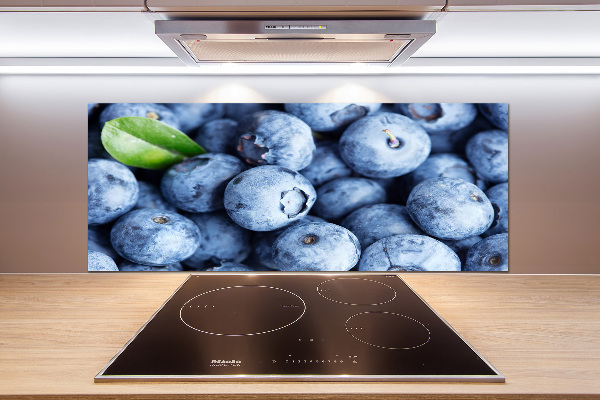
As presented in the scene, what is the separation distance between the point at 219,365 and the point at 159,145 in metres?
0.89

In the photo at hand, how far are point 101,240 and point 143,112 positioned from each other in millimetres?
474

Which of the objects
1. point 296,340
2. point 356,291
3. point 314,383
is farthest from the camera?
point 356,291

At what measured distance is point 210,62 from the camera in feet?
3.69

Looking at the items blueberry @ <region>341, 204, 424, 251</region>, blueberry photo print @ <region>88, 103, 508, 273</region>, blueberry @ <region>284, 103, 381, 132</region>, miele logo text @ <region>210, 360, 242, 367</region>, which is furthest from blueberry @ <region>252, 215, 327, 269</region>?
miele logo text @ <region>210, 360, 242, 367</region>

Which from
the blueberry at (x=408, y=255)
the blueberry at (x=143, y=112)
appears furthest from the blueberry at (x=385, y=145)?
the blueberry at (x=143, y=112)

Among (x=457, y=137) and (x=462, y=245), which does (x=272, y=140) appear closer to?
(x=457, y=137)

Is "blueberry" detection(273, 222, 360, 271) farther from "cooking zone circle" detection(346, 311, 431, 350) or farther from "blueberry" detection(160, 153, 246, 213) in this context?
"cooking zone circle" detection(346, 311, 431, 350)

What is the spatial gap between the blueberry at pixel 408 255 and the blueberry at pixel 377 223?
20mm

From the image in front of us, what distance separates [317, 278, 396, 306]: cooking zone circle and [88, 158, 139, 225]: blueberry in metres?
0.73

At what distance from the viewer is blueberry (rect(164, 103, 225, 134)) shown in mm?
1368

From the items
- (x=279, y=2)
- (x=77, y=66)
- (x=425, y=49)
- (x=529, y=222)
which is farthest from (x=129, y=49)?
(x=529, y=222)

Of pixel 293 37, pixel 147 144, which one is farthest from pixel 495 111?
pixel 147 144

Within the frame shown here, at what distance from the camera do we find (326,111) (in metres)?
1.37

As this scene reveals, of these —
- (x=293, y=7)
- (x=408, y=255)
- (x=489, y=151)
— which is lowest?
(x=408, y=255)
